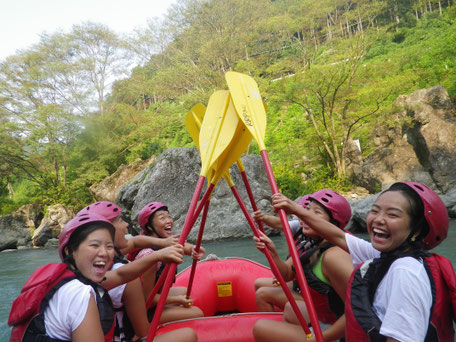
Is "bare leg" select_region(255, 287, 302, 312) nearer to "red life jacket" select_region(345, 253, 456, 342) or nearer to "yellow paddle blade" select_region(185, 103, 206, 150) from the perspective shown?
"red life jacket" select_region(345, 253, 456, 342)

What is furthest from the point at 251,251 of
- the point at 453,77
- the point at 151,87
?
the point at 151,87

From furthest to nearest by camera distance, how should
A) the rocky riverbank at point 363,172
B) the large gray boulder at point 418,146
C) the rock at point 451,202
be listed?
the large gray boulder at point 418,146
the rocky riverbank at point 363,172
the rock at point 451,202

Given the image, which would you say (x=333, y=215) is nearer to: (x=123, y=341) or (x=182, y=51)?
(x=123, y=341)

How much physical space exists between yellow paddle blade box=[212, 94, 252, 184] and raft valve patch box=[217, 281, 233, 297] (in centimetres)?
149

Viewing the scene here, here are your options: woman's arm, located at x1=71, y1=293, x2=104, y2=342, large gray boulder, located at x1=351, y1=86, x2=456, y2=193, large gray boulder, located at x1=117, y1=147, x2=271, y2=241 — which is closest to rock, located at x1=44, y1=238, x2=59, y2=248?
large gray boulder, located at x1=117, y1=147, x2=271, y2=241

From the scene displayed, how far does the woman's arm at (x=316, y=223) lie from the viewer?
1.73m

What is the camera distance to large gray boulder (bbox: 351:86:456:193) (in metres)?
11.1

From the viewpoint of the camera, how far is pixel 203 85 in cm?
1678

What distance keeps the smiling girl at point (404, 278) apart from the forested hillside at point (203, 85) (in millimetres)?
11825

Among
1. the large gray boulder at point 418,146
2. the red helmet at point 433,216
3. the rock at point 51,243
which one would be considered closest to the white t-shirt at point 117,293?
the red helmet at point 433,216

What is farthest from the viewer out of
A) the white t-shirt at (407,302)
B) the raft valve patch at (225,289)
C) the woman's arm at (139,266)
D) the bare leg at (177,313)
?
the raft valve patch at (225,289)

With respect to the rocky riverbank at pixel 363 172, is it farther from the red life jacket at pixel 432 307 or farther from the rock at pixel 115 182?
the red life jacket at pixel 432 307

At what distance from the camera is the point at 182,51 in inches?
744

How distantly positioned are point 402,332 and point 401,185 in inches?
20.1
